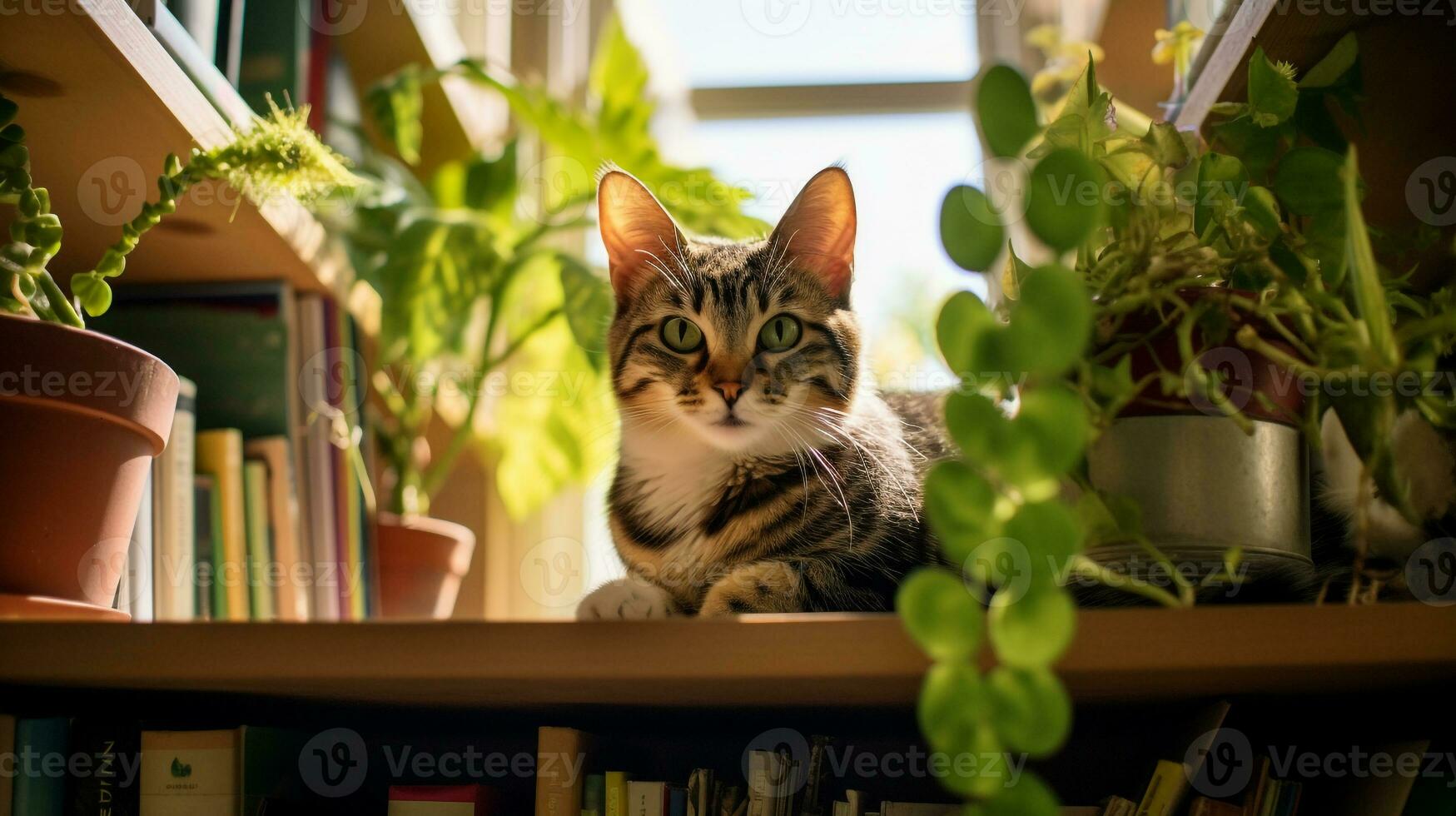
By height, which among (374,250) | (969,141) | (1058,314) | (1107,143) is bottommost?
(1058,314)

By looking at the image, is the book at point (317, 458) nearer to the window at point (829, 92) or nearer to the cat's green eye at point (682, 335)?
the cat's green eye at point (682, 335)

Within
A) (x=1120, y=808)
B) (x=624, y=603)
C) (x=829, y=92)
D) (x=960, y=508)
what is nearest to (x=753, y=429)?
(x=624, y=603)

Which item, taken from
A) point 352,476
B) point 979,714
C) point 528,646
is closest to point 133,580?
point 352,476

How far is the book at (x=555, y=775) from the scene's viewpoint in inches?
33.1

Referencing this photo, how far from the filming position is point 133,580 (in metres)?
1.05

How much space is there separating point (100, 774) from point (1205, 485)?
911 mm

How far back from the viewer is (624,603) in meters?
0.88

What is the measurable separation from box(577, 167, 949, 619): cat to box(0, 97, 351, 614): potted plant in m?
0.42

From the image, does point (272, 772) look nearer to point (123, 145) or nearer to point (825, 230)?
point (123, 145)

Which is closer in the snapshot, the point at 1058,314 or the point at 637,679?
the point at 1058,314

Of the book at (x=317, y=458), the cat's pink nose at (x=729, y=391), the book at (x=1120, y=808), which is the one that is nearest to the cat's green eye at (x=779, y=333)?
the cat's pink nose at (x=729, y=391)

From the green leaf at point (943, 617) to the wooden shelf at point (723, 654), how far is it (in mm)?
186

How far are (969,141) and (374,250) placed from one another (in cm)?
117

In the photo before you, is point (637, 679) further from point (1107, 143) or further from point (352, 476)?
point (352, 476)
